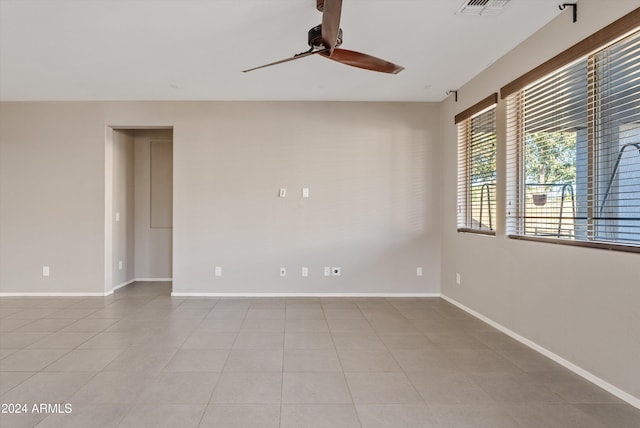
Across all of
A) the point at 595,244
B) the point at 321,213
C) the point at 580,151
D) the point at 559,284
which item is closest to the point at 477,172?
the point at 580,151

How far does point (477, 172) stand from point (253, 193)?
112 inches

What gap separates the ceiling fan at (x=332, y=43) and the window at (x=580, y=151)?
1287 millimetres

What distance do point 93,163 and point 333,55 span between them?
394 centimetres

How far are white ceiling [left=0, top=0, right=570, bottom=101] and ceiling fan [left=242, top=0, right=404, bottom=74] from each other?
0.24 m

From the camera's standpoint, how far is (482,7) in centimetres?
262

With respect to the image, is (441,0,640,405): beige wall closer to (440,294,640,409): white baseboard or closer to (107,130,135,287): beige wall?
(440,294,640,409): white baseboard

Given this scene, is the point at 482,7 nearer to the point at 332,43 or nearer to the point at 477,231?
the point at 332,43

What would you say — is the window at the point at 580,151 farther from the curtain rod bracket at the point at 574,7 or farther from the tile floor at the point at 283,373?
the tile floor at the point at 283,373

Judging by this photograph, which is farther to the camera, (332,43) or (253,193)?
(253,193)

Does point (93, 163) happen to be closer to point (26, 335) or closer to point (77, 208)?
point (77, 208)

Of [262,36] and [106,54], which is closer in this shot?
[262,36]

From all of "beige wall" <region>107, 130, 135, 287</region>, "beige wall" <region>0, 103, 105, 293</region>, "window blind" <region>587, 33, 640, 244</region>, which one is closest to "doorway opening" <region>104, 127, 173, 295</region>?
"beige wall" <region>107, 130, 135, 287</region>

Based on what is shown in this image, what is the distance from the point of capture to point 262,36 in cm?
307

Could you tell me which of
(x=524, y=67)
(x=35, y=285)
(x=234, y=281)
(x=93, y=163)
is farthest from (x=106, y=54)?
(x=524, y=67)
